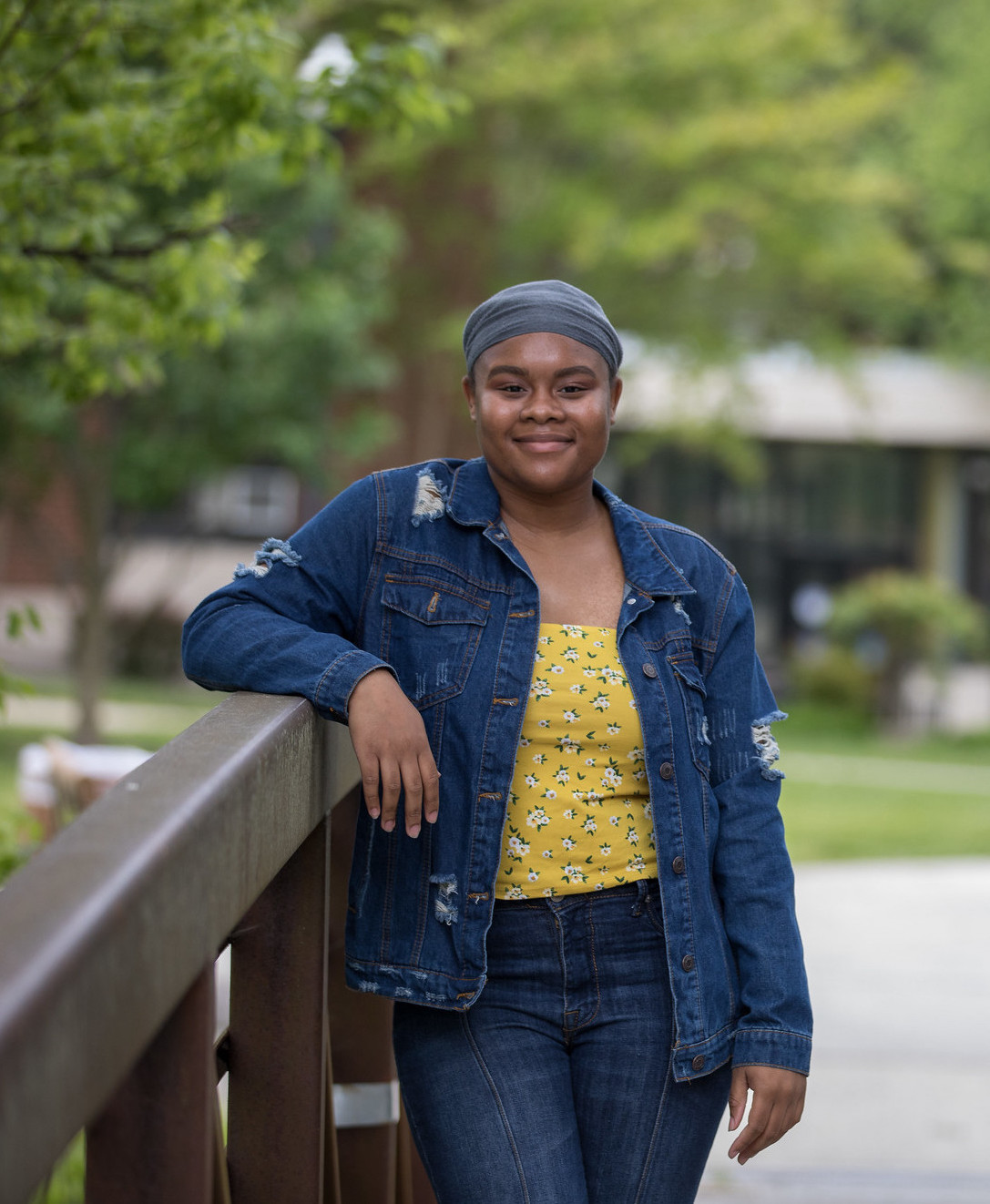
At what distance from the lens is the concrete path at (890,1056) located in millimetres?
4590

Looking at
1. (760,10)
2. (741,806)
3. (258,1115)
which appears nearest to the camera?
(258,1115)

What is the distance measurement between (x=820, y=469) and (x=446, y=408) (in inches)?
505

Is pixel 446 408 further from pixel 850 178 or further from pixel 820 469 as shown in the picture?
pixel 820 469

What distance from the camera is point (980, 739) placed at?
20875 millimetres

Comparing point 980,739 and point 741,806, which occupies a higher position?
point 741,806

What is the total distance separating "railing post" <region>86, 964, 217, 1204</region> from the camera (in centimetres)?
139

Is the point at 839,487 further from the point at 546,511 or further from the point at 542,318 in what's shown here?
the point at 542,318

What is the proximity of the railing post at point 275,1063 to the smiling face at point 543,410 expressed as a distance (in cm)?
76

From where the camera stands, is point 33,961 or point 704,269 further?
point 704,269

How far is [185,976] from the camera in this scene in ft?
4.61

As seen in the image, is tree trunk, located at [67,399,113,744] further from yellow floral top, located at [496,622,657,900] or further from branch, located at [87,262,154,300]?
yellow floral top, located at [496,622,657,900]

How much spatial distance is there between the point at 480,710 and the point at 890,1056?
4350 millimetres

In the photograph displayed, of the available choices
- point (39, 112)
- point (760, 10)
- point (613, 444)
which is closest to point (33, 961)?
point (39, 112)

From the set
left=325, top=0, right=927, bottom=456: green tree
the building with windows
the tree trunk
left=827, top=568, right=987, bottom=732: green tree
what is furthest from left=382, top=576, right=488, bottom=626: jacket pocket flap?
the building with windows
